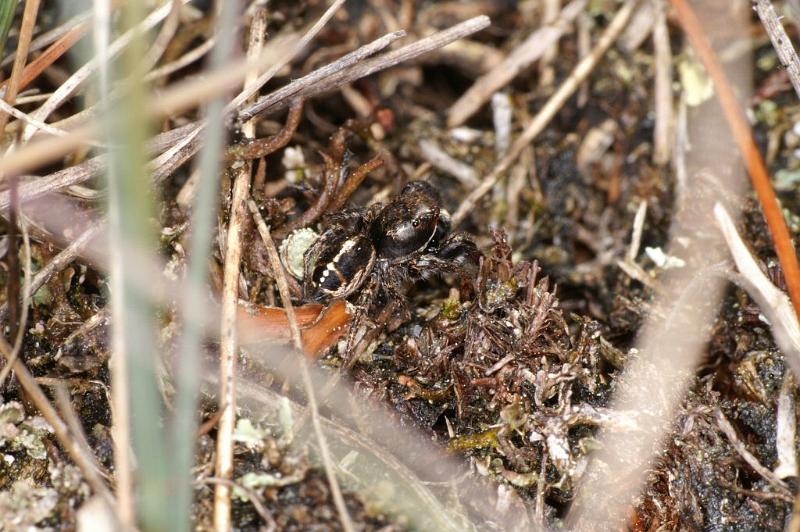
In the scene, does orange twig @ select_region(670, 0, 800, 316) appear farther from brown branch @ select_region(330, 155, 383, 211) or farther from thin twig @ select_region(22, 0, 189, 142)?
thin twig @ select_region(22, 0, 189, 142)

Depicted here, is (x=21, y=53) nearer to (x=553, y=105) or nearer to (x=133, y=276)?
(x=133, y=276)

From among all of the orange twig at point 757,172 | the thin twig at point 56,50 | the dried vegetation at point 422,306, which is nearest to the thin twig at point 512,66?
the dried vegetation at point 422,306

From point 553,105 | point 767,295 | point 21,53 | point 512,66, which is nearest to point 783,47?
point 767,295

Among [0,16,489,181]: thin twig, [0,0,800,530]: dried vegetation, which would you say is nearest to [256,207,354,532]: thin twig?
[0,0,800,530]: dried vegetation

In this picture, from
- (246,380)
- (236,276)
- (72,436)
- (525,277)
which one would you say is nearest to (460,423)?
(525,277)

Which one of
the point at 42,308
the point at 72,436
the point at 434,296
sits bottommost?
the point at 434,296

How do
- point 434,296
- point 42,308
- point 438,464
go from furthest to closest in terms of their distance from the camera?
point 434,296, point 42,308, point 438,464

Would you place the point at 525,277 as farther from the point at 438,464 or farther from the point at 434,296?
the point at 438,464
